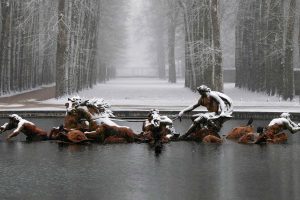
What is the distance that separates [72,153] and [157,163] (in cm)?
232

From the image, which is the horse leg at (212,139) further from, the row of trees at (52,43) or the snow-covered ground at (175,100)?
the row of trees at (52,43)

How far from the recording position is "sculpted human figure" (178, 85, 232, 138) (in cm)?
1457

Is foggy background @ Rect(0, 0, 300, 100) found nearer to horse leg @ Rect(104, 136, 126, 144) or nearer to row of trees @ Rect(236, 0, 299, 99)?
row of trees @ Rect(236, 0, 299, 99)

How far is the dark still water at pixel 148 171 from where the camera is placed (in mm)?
8070

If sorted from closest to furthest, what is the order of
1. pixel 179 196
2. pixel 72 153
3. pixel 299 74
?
pixel 179 196, pixel 72 153, pixel 299 74

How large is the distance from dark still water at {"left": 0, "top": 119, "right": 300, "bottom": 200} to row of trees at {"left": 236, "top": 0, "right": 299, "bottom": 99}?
14244mm

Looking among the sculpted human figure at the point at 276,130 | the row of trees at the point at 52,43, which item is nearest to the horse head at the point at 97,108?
the sculpted human figure at the point at 276,130

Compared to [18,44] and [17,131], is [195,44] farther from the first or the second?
[17,131]

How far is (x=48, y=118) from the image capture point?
20562mm

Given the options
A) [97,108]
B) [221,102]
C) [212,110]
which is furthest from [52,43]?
[221,102]

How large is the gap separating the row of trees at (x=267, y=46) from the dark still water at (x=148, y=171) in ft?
46.7

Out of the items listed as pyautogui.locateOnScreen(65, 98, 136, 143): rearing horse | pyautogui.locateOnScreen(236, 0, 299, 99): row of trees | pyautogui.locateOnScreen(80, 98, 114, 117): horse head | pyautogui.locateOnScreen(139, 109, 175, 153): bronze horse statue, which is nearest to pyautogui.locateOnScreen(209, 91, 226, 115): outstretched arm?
pyautogui.locateOnScreen(139, 109, 175, 153): bronze horse statue

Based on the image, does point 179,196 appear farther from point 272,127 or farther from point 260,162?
point 272,127

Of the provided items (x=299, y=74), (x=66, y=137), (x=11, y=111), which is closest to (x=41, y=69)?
(x=299, y=74)
